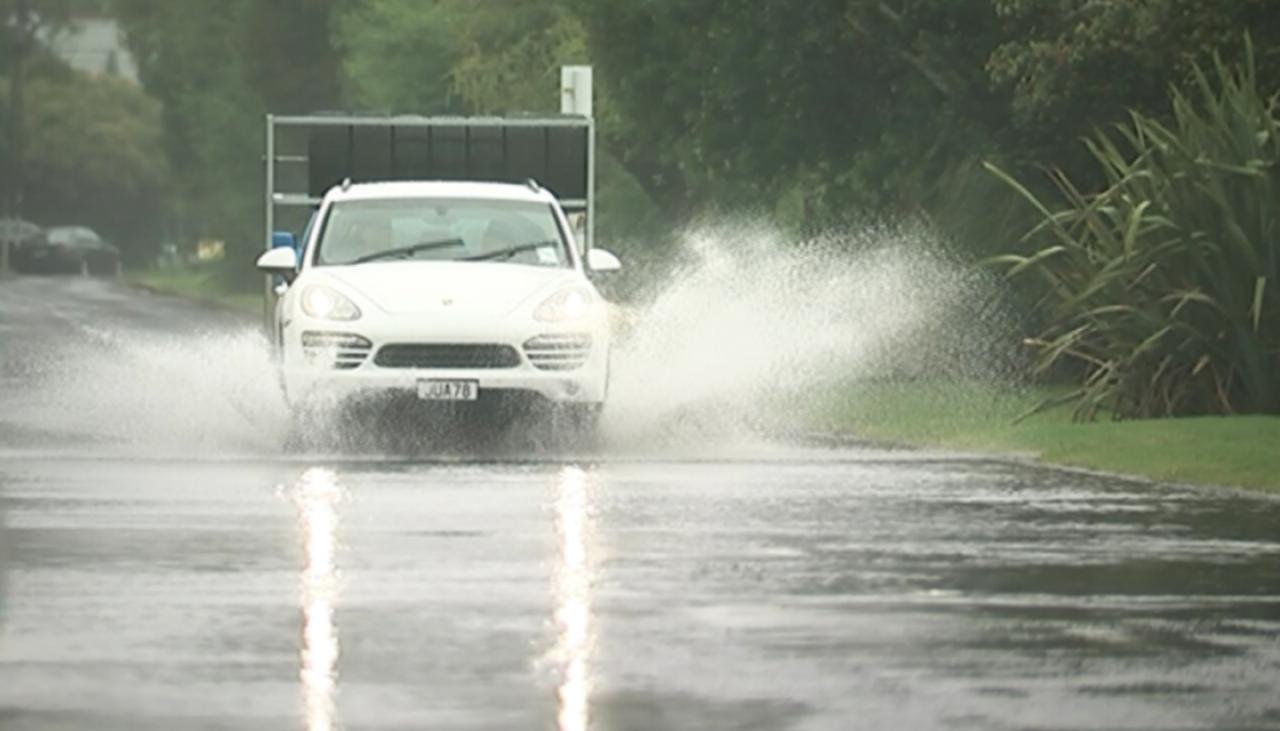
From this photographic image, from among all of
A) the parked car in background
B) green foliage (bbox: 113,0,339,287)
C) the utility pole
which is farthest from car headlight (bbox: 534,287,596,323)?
the utility pole

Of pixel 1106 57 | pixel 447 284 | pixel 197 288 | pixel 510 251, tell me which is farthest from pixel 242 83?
pixel 447 284

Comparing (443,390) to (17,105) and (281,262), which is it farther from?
(17,105)

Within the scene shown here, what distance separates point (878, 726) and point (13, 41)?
123 metres

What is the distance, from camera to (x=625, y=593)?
15.0m

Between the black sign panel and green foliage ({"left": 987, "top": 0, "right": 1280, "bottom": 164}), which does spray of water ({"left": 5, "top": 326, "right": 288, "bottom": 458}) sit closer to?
the black sign panel

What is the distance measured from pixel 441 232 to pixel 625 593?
1145 centimetres

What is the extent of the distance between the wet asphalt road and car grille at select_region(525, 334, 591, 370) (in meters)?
0.71

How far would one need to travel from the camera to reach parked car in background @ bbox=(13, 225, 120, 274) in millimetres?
A: 112625

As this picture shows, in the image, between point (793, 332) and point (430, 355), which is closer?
point (430, 355)

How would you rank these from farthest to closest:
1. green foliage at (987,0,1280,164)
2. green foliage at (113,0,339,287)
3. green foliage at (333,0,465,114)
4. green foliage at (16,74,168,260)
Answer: green foliage at (16,74,168,260)
green foliage at (113,0,339,287)
green foliage at (333,0,465,114)
green foliage at (987,0,1280,164)

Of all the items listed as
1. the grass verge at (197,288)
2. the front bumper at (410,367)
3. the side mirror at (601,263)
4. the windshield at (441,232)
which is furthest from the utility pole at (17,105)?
the front bumper at (410,367)

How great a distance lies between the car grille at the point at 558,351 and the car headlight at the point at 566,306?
0.46 feet

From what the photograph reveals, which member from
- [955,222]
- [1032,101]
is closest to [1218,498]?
[1032,101]

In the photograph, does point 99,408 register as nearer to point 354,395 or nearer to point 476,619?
point 354,395
